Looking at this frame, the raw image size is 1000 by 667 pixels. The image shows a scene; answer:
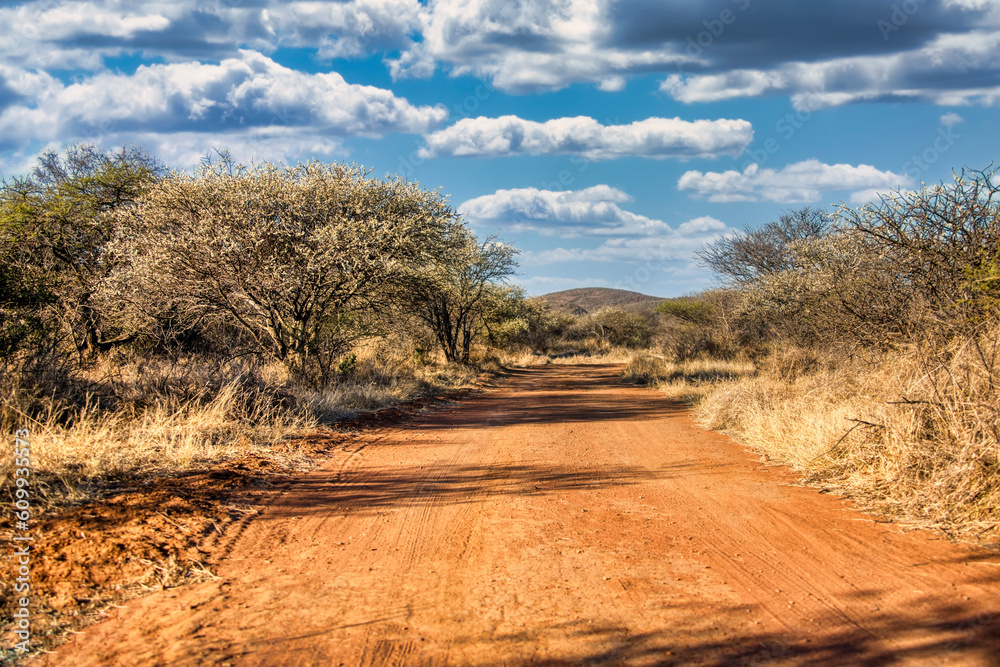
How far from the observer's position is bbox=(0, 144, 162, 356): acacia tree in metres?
11.8

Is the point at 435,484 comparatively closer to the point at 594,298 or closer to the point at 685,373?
the point at 685,373

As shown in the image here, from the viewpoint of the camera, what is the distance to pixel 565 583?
423 cm

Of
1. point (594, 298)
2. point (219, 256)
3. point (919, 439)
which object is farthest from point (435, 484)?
point (594, 298)

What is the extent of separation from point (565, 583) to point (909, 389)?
3.98 m

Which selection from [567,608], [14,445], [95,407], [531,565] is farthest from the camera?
[95,407]

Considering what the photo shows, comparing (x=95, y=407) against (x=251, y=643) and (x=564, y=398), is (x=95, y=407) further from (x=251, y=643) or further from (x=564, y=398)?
(x=564, y=398)

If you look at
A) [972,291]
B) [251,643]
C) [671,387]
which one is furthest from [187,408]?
[671,387]

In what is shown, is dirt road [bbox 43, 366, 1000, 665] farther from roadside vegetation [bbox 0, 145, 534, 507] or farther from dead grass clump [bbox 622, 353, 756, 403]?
dead grass clump [bbox 622, 353, 756, 403]

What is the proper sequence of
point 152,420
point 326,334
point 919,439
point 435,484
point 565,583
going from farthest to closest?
point 326,334
point 152,420
point 435,484
point 919,439
point 565,583

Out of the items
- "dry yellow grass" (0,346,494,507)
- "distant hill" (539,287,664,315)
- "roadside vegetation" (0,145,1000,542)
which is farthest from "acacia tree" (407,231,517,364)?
"distant hill" (539,287,664,315)

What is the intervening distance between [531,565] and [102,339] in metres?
13.6

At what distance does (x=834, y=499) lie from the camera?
6133mm

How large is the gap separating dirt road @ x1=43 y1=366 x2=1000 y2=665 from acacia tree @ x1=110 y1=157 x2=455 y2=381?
20.6 feet

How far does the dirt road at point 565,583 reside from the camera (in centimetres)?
333
